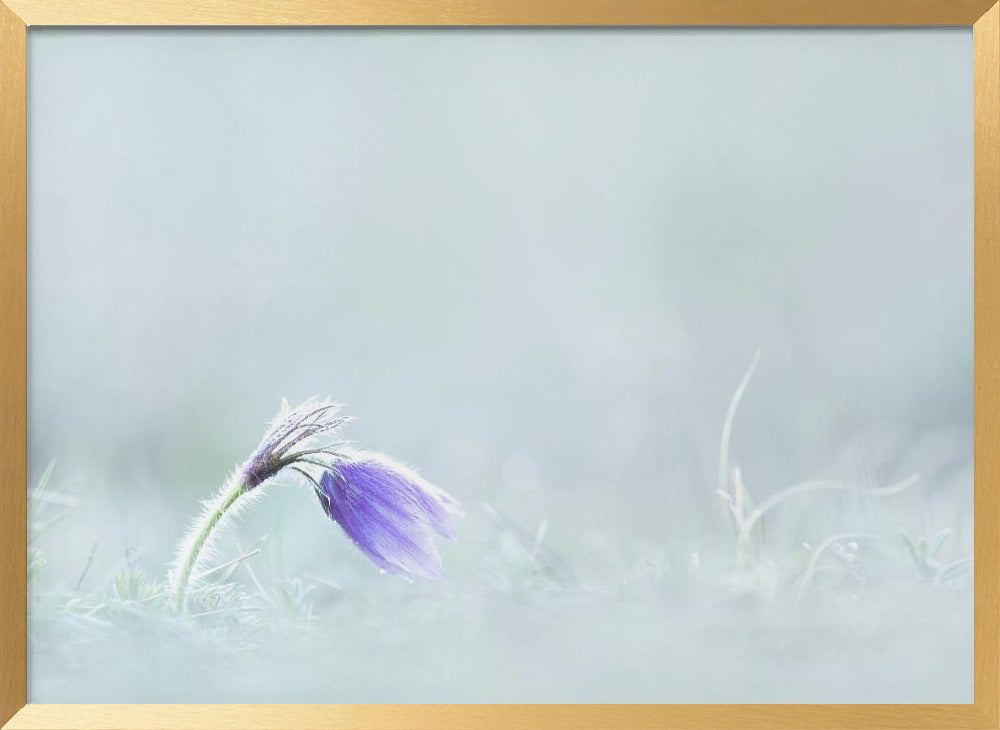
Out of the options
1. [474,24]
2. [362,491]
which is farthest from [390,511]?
[474,24]

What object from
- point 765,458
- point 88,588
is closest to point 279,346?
point 88,588

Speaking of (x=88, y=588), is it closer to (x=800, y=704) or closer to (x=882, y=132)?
(x=800, y=704)

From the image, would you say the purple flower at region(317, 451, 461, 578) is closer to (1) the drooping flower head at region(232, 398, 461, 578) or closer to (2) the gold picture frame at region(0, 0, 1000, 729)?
(1) the drooping flower head at region(232, 398, 461, 578)

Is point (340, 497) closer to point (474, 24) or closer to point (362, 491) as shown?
point (362, 491)

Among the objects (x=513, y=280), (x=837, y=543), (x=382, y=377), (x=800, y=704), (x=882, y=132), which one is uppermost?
(x=882, y=132)

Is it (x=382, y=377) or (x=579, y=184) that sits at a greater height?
(x=579, y=184)
